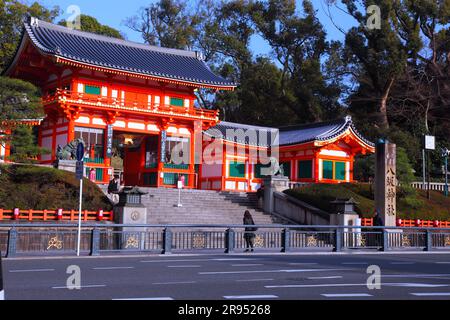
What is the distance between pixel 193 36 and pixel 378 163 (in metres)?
37.7

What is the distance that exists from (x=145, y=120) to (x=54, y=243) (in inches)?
818

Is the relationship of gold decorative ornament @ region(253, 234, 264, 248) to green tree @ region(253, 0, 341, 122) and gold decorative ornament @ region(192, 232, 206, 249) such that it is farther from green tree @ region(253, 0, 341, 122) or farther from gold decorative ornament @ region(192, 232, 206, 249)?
green tree @ region(253, 0, 341, 122)

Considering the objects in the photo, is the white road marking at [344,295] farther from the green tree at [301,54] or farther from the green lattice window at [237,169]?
the green tree at [301,54]

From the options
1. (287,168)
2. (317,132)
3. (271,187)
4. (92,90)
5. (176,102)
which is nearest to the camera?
(271,187)

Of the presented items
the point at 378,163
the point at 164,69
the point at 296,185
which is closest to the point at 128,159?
the point at 164,69

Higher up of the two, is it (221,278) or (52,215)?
(52,215)

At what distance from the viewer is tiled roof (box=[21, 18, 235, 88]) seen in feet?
117

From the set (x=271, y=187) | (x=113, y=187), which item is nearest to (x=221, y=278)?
(x=113, y=187)

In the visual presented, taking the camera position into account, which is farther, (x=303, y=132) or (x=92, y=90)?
(x=303, y=132)

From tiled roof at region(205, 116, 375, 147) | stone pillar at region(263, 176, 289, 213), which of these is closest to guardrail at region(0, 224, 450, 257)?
stone pillar at region(263, 176, 289, 213)

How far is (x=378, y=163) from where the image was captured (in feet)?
93.1

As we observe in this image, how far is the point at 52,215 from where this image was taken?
80.2 ft

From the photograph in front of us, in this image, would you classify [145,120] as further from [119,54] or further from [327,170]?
[327,170]

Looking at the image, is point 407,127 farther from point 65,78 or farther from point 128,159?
point 65,78
